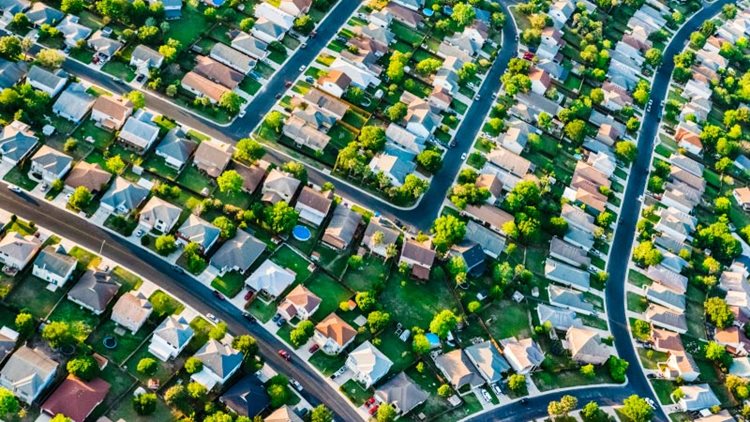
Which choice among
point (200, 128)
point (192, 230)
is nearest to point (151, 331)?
point (192, 230)

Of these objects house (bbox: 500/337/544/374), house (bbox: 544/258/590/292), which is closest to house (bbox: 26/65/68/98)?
house (bbox: 500/337/544/374)

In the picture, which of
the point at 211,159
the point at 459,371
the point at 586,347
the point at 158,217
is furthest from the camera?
the point at 211,159

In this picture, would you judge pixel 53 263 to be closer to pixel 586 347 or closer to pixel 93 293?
pixel 93 293

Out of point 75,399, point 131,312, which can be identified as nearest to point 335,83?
point 131,312

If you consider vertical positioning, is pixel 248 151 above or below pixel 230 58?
below

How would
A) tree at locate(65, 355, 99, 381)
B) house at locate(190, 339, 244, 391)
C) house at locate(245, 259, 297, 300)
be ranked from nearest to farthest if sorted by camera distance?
1. tree at locate(65, 355, 99, 381)
2. house at locate(190, 339, 244, 391)
3. house at locate(245, 259, 297, 300)

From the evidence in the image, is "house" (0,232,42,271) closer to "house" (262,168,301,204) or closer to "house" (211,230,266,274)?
"house" (211,230,266,274)
